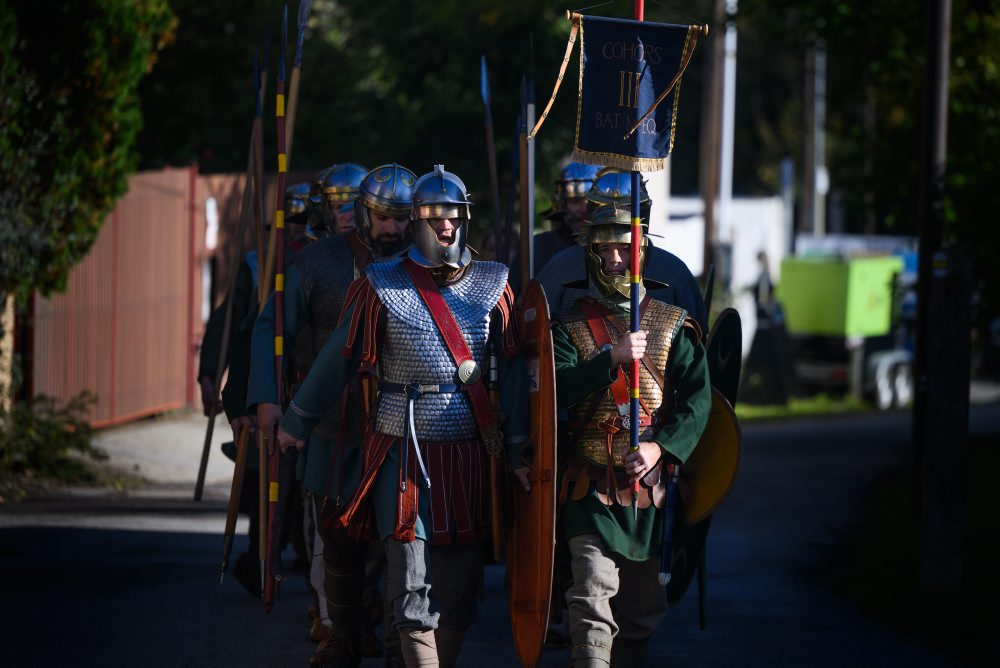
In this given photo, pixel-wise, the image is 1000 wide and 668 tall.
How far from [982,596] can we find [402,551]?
12.2ft

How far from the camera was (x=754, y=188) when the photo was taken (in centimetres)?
4291

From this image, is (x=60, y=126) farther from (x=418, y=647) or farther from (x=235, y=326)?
(x=418, y=647)

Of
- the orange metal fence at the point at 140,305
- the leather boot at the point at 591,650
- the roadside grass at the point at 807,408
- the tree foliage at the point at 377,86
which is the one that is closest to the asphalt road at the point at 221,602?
the leather boot at the point at 591,650

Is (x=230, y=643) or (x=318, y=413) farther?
(x=230, y=643)

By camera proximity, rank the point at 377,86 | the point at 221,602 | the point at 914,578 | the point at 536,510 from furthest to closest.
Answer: the point at 377,86, the point at 914,578, the point at 221,602, the point at 536,510

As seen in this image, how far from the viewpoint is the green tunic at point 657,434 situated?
551 cm

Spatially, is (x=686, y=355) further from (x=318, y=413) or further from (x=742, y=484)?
(x=742, y=484)

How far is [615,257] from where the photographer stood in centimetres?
577

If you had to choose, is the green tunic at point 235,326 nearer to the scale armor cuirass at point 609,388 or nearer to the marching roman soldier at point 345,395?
the marching roman soldier at point 345,395

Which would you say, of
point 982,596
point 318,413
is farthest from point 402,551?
point 982,596

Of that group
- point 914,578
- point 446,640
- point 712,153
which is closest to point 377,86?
point 712,153

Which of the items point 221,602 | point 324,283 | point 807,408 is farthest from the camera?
point 807,408

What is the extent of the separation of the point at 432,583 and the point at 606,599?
0.58 metres

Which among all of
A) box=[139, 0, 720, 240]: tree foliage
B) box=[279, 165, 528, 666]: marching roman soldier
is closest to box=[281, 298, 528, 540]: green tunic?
box=[279, 165, 528, 666]: marching roman soldier
